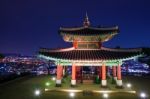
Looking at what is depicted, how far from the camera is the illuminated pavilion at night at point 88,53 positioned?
923 inches

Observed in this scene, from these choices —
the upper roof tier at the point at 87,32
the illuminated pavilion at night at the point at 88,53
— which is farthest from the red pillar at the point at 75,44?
the upper roof tier at the point at 87,32

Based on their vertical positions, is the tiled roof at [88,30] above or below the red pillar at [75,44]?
above

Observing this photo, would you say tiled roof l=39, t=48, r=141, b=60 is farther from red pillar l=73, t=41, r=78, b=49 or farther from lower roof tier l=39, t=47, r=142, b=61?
red pillar l=73, t=41, r=78, b=49

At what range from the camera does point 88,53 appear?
25.0m

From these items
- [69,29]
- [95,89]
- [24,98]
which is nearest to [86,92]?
[95,89]

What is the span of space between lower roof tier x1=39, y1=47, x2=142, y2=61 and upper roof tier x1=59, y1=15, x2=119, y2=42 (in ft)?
5.00

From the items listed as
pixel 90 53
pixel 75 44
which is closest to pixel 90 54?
pixel 90 53

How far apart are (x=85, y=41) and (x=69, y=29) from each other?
125 inches

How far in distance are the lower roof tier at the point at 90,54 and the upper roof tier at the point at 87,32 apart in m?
1.52

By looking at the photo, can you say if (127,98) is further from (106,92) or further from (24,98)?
(24,98)

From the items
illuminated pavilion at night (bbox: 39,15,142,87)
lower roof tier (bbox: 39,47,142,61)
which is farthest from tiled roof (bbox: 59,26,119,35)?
lower roof tier (bbox: 39,47,142,61)

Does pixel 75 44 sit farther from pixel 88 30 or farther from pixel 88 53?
pixel 88 30

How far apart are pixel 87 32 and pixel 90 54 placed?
3.23 metres

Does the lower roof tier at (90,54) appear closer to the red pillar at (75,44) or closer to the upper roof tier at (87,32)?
the red pillar at (75,44)
